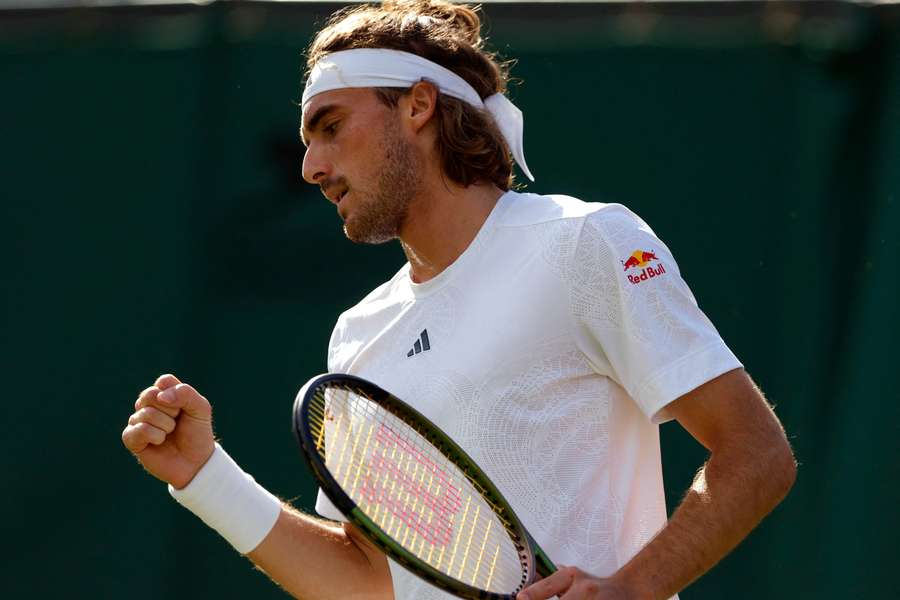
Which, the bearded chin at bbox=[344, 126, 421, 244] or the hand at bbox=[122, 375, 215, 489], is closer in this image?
the hand at bbox=[122, 375, 215, 489]

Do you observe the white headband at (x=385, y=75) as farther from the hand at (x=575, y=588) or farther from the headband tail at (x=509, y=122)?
the hand at (x=575, y=588)

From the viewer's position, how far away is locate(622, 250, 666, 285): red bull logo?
2279 millimetres

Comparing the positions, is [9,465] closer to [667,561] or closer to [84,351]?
[84,351]

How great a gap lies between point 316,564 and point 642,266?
82 centimetres

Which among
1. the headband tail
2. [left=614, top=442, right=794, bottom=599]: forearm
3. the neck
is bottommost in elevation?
[left=614, top=442, right=794, bottom=599]: forearm

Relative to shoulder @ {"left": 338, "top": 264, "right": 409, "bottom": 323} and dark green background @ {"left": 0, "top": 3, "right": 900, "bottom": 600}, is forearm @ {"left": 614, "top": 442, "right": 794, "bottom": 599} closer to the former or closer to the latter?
shoulder @ {"left": 338, "top": 264, "right": 409, "bottom": 323}

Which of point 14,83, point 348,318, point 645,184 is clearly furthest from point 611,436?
point 14,83

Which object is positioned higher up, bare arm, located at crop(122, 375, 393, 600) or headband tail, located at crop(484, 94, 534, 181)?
headband tail, located at crop(484, 94, 534, 181)

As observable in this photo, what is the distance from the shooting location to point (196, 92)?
12.9ft

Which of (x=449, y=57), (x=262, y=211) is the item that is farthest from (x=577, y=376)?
(x=262, y=211)

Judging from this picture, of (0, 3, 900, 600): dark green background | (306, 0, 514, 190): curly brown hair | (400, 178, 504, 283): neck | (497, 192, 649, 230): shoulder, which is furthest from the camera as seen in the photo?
(0, 3, 900, 600): dark green background

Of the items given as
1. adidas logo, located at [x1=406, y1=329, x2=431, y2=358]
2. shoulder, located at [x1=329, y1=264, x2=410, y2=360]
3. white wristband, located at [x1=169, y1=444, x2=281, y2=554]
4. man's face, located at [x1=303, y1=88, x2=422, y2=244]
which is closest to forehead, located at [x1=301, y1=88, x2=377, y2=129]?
man's face, located at [x1=303, y1=88, x2=422, y2=244]

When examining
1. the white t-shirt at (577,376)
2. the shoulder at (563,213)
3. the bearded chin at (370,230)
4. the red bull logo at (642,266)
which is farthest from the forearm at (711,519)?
the bearded chin at (370,230)

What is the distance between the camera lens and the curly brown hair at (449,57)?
8.98 feet
